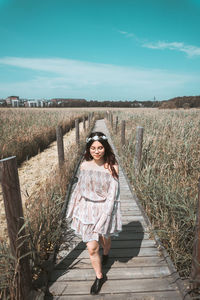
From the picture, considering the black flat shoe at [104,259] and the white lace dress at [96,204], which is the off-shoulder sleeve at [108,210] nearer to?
the white lace dress at [96,204]

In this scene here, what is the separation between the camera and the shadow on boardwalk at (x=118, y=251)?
195 centimetres

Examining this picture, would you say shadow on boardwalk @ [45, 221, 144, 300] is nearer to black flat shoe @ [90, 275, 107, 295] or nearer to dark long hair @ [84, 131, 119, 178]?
black flat shoe @ [90, 275, 107, 295]

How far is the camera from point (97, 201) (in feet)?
5.70

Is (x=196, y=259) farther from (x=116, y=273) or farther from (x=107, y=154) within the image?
(x=107, y=154)

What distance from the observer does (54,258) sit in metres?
2.05

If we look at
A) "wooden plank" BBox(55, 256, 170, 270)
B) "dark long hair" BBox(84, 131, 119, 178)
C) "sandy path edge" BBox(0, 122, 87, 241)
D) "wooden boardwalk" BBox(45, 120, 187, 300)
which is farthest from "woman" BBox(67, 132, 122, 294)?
"sandy path edge" BBox(0, 122, 87, 241)

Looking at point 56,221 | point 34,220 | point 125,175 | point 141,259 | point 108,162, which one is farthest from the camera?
point 125,175

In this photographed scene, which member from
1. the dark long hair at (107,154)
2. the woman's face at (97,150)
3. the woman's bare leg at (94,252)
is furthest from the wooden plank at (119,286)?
the woman's face at (97,150)

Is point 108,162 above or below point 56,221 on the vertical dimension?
above

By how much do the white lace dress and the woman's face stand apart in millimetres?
120

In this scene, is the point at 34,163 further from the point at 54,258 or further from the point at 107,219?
the point at 107,219

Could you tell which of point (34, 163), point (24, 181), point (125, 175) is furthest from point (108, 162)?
point (34, 163)

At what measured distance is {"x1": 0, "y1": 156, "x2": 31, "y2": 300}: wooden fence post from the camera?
4.10ft

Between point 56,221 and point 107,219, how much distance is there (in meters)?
1.11
